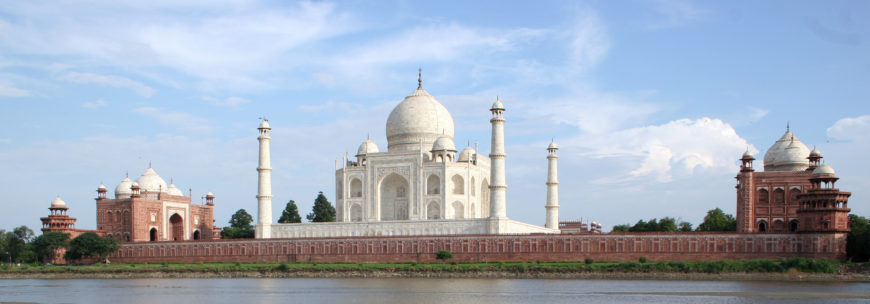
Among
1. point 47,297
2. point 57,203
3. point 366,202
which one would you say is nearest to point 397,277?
point 366,202

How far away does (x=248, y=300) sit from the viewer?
107ft

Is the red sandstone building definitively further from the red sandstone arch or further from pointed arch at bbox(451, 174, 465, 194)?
pointed arch at bbox(451, 174, 465, 194)

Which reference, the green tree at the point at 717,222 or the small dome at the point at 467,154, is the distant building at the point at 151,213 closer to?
the small dome at the point at 467,154

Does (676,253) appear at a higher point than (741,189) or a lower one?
lower

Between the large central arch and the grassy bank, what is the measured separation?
746cm

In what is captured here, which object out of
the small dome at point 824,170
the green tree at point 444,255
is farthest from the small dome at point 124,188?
the small dome at point 824,170

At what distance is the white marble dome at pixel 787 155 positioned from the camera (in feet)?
156

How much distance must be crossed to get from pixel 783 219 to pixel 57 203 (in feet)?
134

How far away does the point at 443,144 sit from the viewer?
179 ft

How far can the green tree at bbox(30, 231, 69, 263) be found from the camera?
5462 cm

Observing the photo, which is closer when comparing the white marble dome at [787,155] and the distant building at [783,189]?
the distant building at [783,189]

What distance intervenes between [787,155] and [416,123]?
20759 mm

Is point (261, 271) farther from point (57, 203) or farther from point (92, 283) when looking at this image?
point (57, 203)

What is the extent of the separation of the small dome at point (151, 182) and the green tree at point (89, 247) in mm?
7592
